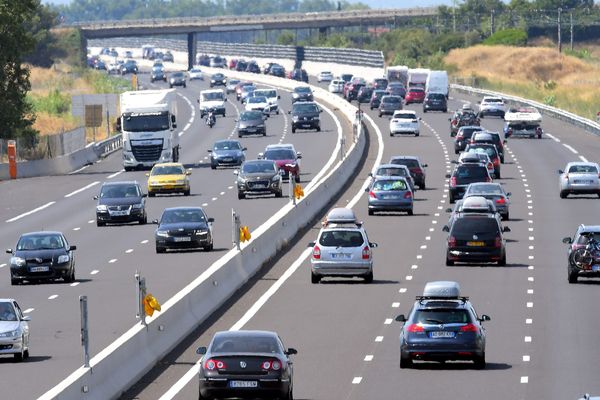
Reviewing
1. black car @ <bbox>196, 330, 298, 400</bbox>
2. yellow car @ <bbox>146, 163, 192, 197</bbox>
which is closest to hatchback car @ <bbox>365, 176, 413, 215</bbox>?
yellow car @ <bbox>146, 163, 192, 197</bbox>

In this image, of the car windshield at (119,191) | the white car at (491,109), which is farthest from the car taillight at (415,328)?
the white car at (491,109)

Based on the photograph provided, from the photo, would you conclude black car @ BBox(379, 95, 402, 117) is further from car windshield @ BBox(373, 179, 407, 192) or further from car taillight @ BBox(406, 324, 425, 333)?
car taillight @ BBox(406, 324, 425, 333)

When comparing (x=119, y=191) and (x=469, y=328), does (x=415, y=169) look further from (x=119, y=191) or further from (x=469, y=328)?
(x=469, y=328)

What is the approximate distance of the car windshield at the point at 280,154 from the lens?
78.0m

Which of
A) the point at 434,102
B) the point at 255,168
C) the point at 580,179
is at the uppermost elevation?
the point at 255,168

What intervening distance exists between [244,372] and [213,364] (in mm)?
482

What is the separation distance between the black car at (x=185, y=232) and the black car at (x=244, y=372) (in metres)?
26.1

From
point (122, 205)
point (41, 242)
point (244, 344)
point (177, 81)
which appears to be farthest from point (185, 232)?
point (177, 81)

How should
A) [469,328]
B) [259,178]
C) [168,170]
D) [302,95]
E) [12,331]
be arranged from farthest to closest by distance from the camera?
[302,95] → [168,170] → [259,178] → [12,331] → [469,328]

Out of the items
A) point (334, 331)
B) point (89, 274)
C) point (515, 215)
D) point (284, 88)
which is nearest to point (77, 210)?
point (515, 215)

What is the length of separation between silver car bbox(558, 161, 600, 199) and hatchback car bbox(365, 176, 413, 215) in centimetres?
927

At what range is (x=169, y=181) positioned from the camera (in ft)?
241

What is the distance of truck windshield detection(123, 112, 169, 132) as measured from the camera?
85.3m

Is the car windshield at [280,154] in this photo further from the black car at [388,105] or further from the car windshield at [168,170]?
the black car at [388,105]
